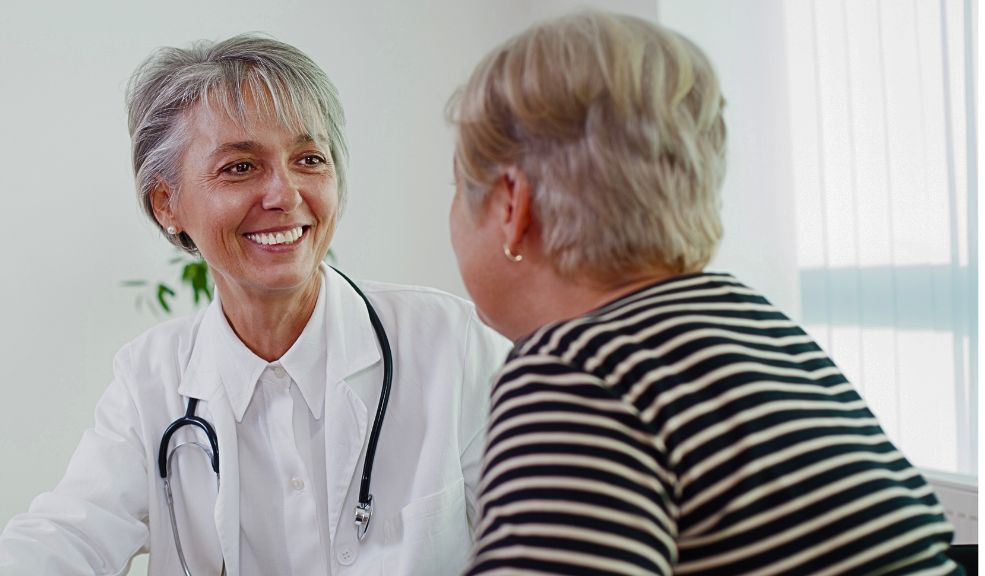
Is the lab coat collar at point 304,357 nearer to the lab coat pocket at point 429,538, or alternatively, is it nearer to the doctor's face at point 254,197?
the doctor's face at point 254,197

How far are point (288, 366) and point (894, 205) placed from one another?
188cm

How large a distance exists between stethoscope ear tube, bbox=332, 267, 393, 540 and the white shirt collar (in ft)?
0.30

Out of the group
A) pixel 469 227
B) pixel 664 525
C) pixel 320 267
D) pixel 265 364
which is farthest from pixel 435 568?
pixel 664 525

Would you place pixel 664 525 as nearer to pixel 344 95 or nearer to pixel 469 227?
pixel 469 227

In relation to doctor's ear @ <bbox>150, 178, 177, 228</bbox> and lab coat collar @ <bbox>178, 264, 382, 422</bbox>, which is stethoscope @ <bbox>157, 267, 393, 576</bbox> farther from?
doctor's ear @ <bbox>150, 178, 177, 228</bbox>

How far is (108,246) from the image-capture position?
2.94 m

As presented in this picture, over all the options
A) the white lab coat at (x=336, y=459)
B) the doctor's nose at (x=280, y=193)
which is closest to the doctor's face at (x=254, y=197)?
the doctor's nose at (x=280, y=193)

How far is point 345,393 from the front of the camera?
1.39 meters

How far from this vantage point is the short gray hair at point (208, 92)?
55.0 inches

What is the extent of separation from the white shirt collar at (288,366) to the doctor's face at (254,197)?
8 centimetres

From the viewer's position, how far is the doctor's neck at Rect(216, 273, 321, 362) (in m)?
1.46

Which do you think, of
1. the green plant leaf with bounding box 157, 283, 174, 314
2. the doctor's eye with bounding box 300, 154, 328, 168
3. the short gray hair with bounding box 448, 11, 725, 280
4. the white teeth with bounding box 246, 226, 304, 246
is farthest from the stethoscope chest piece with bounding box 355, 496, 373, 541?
the green plant leaf with bounding box 157, 283, 174, 314

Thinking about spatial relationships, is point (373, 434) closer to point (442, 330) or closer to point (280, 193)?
point (442, 330)

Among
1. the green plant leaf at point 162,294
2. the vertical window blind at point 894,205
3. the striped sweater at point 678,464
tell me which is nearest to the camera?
the striped sweater at point 678,464
